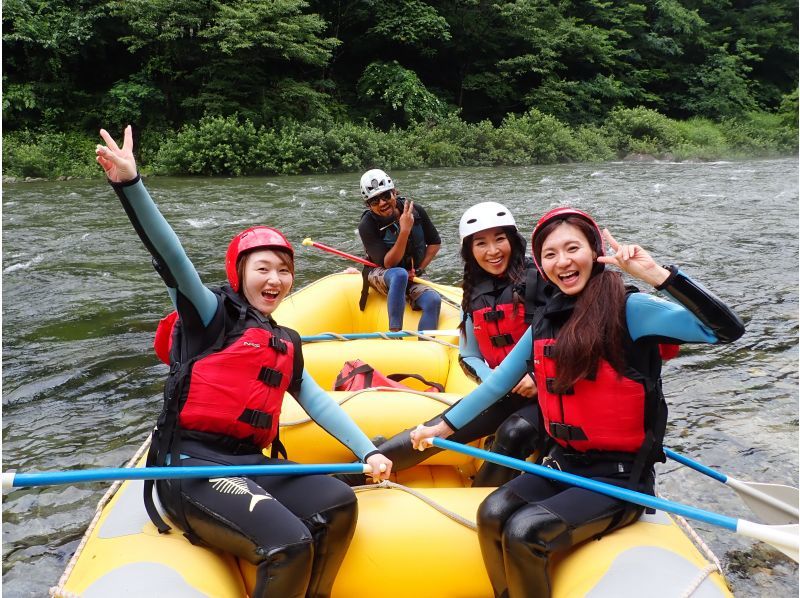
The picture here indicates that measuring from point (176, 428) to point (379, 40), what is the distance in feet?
53.7

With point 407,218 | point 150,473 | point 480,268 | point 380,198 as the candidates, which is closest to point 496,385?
point 480,268

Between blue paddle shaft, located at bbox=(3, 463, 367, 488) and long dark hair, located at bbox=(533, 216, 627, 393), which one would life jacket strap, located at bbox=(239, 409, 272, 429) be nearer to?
blue paddle shaft, located at bbox=(3, 463, 367, 488)

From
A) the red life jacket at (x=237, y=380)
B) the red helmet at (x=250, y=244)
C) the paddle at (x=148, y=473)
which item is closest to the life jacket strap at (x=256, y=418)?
the red life jacket at (x=237, y=380)

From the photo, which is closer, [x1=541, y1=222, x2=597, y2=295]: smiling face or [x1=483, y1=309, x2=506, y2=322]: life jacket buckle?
[x1=541, y1=222, x2=597, y2=295]: smiling face

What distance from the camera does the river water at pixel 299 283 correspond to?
2824 mm

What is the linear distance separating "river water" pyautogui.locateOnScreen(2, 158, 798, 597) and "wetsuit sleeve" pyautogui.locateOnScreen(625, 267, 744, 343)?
1.29 metres

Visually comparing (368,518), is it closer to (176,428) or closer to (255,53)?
(176,428)

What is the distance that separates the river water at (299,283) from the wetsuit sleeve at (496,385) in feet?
3.91

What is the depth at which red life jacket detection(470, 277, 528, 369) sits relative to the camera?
8.25 ft

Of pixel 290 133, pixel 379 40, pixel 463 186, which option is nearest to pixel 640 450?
pixel 463 186

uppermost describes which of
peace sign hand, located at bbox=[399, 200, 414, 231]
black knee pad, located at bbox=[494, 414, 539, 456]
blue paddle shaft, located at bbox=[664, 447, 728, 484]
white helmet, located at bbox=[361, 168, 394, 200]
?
white helmet, located at bbox=[361, 168, 394, 200]

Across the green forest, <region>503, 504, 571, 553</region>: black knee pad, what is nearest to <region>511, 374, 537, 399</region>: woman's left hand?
<region>503, 504, 571, 553</region>: black knee pad

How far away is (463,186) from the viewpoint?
10.7m

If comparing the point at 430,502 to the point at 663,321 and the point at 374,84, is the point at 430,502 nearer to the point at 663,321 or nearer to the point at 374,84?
the point at 663,321
